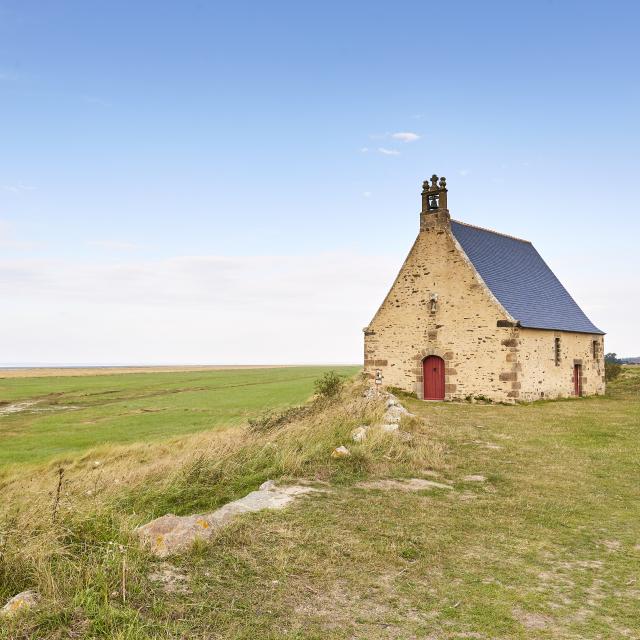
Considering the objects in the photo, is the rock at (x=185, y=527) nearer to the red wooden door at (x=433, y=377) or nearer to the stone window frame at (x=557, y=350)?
the red wooden door at (x=433, y=377)

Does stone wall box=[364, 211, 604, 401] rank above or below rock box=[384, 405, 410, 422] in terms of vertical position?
above

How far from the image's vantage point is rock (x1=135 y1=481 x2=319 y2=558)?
5.79 metres

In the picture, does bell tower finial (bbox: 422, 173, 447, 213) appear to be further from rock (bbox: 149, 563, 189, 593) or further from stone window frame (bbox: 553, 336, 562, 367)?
rock (bbox: 149, 563, 189, 593)

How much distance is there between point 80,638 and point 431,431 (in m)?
13.0

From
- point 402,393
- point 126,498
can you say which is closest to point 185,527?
point 126,498

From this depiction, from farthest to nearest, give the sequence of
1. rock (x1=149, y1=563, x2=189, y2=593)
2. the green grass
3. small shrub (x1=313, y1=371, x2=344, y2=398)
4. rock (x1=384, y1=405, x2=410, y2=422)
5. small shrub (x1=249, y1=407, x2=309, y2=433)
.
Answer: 1. small shrub (x1=313, y1=371, x2=344, y2=398)
2. the green grass
3. rock (x1=384, y1=405, x2=410, y2=422)
4. small shrub (x1=249, y1=407, x2=309, y2=433)
5. rock (x1=149, y1=563, x2=189, y2=593)

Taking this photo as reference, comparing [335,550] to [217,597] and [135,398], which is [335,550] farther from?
[135,398]

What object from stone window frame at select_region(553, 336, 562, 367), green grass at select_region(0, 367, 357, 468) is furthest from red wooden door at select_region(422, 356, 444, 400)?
green grass at select_region(0, 367, 357, 468)

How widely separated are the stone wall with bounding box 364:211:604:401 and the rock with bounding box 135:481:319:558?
65.8 feet

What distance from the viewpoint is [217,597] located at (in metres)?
5.02

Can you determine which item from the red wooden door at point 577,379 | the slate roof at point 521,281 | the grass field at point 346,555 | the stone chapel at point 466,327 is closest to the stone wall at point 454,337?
the stone chapel at point 466,327

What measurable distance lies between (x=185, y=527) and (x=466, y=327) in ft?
74.1

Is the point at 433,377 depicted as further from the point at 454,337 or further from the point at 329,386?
the point at 329,386

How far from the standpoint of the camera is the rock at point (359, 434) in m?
12.1
